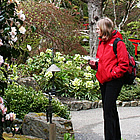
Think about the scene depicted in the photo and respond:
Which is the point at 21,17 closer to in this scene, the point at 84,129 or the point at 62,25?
the point at 84,129

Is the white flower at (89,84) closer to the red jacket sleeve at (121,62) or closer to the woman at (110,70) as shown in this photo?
the woman at (110,70)

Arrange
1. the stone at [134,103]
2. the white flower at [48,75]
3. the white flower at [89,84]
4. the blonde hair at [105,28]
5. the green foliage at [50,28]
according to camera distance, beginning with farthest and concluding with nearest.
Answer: the green foliage at [50,28] < the stone at [134,103] < the white flower at [89,84] < the white flower at [48,75] < the blonde hair at [105,28]

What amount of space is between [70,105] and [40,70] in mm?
1756

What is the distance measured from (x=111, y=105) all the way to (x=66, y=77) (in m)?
4.35

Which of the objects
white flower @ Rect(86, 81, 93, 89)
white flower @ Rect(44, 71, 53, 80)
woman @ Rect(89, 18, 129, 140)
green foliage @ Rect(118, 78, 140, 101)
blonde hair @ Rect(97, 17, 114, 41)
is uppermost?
blonde hair @ Rect(97, 17, 114, 41)

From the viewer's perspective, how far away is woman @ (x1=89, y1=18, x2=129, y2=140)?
11.7 ft

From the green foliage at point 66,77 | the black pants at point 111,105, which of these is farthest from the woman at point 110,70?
the green foliage at point 66,77

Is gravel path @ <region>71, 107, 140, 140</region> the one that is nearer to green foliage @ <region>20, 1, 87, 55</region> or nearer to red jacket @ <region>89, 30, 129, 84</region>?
red jacket @ <region>89, 30, 129, 84</region>

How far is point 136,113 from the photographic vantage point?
22.7 ft

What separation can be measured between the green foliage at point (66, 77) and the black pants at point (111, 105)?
3830 mm

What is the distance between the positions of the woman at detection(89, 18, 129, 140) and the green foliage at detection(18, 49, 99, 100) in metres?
3.85

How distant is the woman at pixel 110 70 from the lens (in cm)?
357

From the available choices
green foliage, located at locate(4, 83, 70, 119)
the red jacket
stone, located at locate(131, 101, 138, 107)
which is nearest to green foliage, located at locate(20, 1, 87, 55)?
stone, located at locate(131, 101, 138, 107)

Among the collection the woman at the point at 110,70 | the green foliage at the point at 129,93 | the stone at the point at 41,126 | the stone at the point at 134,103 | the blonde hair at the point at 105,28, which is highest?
the blonde hair at the point at 105,28
